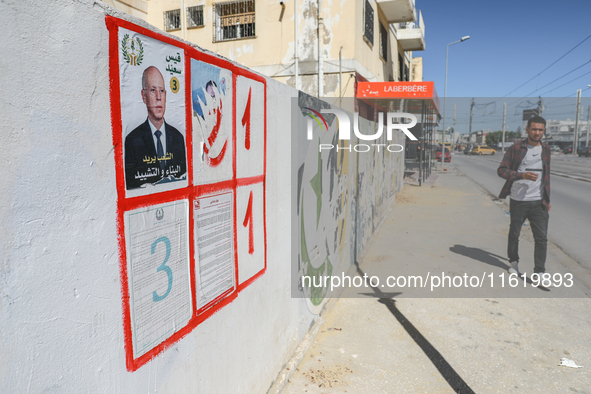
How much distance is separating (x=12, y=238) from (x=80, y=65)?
0.56 meters

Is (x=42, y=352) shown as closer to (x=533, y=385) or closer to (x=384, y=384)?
(x=384, y=384)

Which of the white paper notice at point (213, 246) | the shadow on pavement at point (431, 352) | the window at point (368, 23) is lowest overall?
the shadow on pavement at point (431, 352)

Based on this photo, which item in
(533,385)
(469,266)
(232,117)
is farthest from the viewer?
(469,266)

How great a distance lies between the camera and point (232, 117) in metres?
2.31

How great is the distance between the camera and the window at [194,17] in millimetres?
12766

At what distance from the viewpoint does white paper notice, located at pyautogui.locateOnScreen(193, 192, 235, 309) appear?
200 cm

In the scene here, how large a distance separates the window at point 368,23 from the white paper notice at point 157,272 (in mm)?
11571

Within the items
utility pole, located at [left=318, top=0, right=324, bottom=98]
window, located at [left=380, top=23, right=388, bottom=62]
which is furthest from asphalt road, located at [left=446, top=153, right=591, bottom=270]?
window, located at [left=380, top=23, right=388, bottom=62]

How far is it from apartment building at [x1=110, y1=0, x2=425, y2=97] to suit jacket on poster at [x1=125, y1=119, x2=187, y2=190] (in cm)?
976

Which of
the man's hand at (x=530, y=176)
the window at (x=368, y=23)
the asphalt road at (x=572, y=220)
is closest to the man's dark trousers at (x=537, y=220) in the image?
the man's hand at (x=530, y=176)

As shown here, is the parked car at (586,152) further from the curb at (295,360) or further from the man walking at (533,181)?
the curb at (295,360)

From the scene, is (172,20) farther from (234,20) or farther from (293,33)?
(293,33)

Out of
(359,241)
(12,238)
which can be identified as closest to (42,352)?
(12,238)

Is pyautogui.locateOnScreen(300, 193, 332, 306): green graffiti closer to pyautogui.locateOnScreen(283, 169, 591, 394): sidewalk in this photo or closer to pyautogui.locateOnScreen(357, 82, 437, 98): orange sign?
pyautogui.locateOnScreen(283, 169, 591, 394): sidewalk
